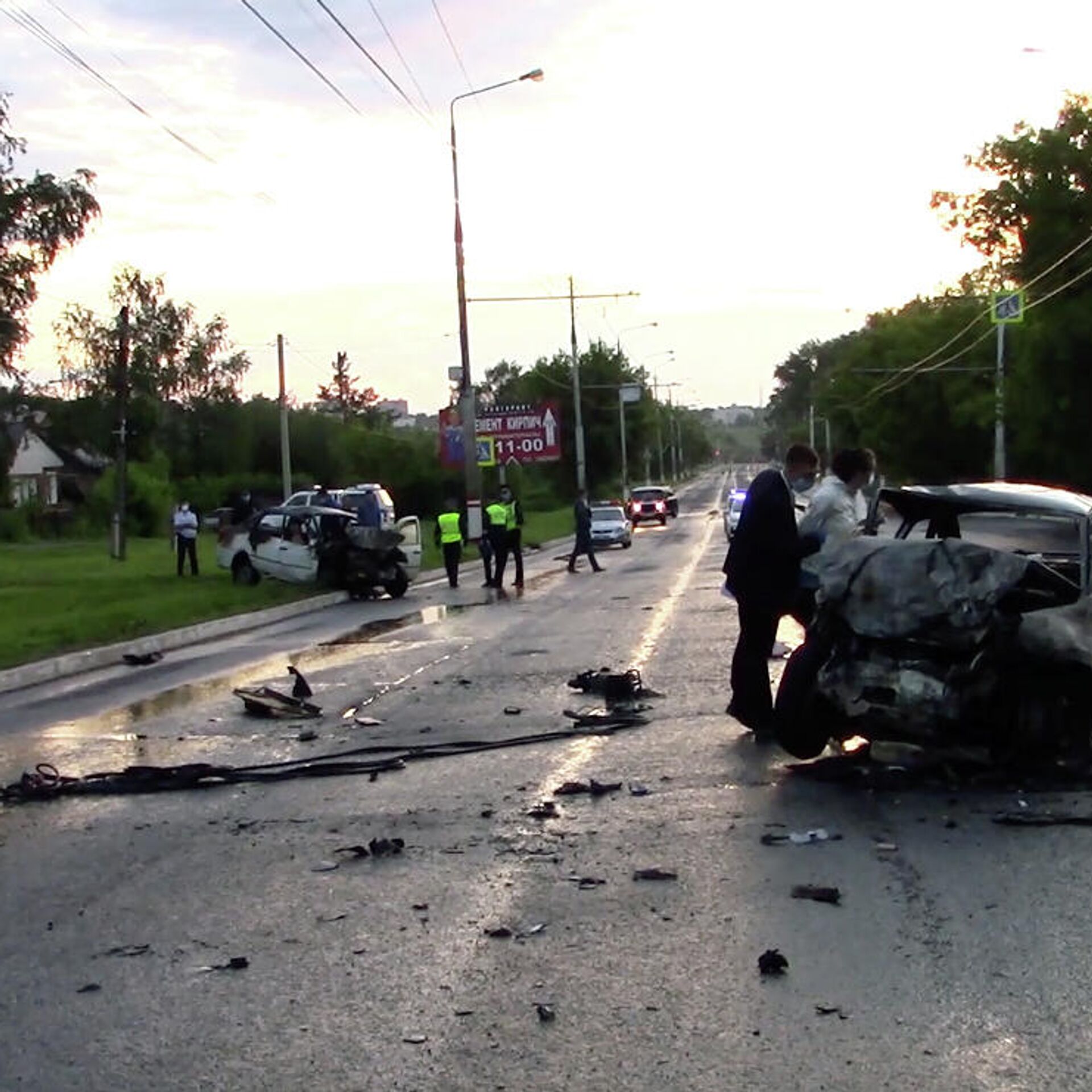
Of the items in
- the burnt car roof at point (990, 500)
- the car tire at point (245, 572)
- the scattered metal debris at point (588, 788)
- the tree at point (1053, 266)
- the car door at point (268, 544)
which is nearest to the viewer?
the scattered metal debris at point (588, 788)

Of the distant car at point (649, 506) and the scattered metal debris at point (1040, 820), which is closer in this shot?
the scattered metal debris at point (1040, 820)

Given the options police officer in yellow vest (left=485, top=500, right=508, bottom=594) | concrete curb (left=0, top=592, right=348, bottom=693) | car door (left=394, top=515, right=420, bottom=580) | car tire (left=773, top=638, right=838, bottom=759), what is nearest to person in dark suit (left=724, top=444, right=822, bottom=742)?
car tire (left=773, top=638, right=838, bottom=759)

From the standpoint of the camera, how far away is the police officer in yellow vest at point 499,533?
30.1 metres

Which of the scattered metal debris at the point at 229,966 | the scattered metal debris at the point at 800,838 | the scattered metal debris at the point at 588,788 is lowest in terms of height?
the scattered metal debris at the point at 588,788

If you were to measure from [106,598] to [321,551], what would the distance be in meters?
3.76

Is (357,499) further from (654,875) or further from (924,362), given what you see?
(924,362)

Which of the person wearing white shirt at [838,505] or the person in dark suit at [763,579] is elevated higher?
the person wearing white shirt at [838,505]

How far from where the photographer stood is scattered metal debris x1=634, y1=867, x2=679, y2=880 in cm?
712

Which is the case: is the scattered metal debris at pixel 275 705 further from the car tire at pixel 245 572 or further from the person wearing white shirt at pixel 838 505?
the car tire at pixel 245 572

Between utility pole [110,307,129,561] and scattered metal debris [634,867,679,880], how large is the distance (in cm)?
3875

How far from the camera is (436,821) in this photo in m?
8.54

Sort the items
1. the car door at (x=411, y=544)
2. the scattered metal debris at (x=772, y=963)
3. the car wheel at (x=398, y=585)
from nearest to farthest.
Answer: the scattered metal debris at (x=772, y=963), the car wheel at (x=398, y=585), the car door at (x=411, y=544)

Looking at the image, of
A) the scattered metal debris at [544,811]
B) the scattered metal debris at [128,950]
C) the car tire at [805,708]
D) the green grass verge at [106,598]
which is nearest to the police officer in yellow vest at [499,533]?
the green grass verge at [106,598]

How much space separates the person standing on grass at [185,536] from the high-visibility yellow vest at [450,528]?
6489 mm
